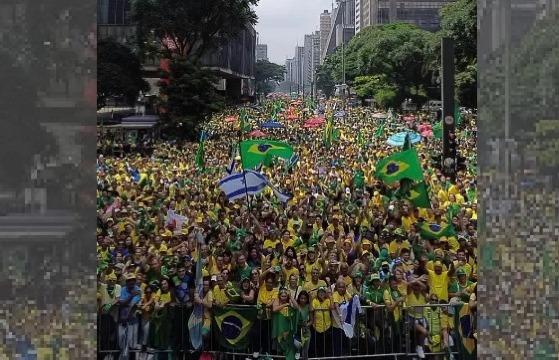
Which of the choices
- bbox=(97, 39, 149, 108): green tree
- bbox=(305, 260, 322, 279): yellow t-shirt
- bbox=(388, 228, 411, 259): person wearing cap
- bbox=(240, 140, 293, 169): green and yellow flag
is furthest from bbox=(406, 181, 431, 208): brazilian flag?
bbox=(97, 39, 149, 108): green tree

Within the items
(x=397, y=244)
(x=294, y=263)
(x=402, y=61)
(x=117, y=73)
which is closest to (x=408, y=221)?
(x=397, y=244)

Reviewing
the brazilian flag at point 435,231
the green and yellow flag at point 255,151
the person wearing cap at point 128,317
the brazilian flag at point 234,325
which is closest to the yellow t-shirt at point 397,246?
the brazilian flag at point 435,231

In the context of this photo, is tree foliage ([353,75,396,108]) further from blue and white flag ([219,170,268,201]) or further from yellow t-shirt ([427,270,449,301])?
yellow t-shirt ([427,270,449,301])

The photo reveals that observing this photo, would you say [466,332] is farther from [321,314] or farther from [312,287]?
[312,287]

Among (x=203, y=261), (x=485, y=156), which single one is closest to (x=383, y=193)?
(x=203, y=261)

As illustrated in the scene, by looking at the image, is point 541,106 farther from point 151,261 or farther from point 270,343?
point 151,261

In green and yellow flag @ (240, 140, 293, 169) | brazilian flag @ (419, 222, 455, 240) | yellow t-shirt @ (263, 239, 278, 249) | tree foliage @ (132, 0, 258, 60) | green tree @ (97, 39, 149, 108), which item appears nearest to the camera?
yellow t-shirt @ (263, 239, 278, 249)

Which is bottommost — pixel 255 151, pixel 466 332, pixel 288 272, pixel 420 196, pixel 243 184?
pixel 466 332
